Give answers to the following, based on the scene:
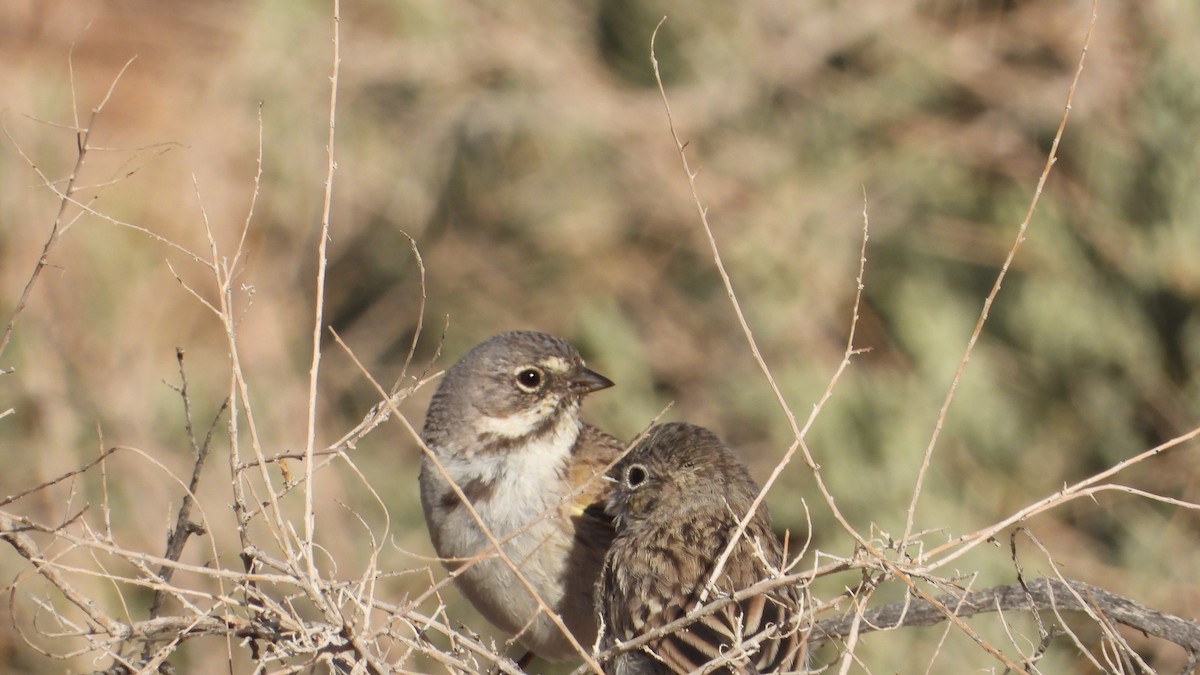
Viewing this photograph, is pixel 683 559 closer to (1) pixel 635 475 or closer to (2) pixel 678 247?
(1) pixel 635 475

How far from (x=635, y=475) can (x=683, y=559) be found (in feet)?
1.54

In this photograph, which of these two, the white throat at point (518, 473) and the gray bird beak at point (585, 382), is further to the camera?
the gray bird beak at point (585, 382)

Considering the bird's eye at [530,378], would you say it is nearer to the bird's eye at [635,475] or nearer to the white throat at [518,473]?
the white throat at [518,473]

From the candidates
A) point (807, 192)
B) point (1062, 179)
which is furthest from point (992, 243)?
point (807, 192)

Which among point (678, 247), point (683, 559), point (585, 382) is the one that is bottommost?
point (678, 247)

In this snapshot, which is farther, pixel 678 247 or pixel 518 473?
pixel 678 247

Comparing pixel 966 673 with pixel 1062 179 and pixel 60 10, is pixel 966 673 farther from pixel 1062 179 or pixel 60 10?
pixel 60 10

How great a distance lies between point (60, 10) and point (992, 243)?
7415mm

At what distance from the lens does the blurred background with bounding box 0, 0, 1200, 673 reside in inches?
338

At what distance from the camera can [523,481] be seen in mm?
4578

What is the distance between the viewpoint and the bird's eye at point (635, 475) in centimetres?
451

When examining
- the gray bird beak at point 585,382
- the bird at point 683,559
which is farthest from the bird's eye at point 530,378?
the bird at point 683,559

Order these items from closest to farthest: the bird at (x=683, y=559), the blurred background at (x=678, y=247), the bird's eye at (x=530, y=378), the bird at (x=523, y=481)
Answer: the bird at (x=683, y=559) → the bird at (x=523, y=481) → the bird's eye at (x=530, y=378) → the blurred background at (x=678, y=247)

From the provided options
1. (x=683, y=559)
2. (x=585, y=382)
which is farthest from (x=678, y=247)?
(x=683, y=559)
